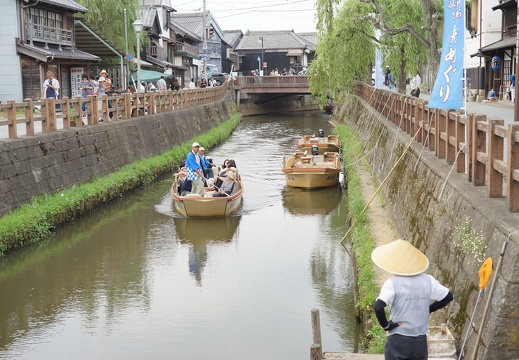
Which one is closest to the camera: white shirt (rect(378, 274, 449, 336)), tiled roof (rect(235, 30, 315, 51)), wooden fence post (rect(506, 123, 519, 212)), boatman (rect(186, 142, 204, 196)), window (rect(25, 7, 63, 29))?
white shirt (rect(378, 274, 449, 336))

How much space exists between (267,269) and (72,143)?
8280mm

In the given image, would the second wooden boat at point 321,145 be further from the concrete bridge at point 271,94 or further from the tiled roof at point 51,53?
the concrete bridge at point 271,94

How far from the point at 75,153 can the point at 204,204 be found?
4.16 meters

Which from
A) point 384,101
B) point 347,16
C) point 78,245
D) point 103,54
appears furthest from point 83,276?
point 103,54

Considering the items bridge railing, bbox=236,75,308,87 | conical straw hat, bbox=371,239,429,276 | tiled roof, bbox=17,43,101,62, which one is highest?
tiled roof, bbox=17,43,101,62

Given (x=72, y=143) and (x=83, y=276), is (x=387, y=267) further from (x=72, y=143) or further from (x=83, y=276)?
(x=72, y=143)

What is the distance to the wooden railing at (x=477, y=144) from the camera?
788 cm

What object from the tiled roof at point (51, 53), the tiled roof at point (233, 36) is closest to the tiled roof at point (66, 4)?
the tiled roof at point (51, 53)

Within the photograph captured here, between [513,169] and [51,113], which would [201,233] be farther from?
[513,169]

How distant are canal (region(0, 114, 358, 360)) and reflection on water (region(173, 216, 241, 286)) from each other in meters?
0.04

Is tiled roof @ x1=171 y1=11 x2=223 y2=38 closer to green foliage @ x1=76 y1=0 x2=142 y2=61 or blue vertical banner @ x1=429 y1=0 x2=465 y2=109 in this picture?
green foliage @ x1=76 y1=0 x2=142 y2=61

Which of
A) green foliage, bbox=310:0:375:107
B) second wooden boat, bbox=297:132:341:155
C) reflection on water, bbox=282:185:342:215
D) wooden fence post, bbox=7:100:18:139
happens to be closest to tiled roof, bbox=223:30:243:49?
green foliage, bbox=310:0:375:107

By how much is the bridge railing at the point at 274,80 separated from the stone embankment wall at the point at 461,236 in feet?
134

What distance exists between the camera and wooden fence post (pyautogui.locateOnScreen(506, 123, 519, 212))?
25.2 feet
